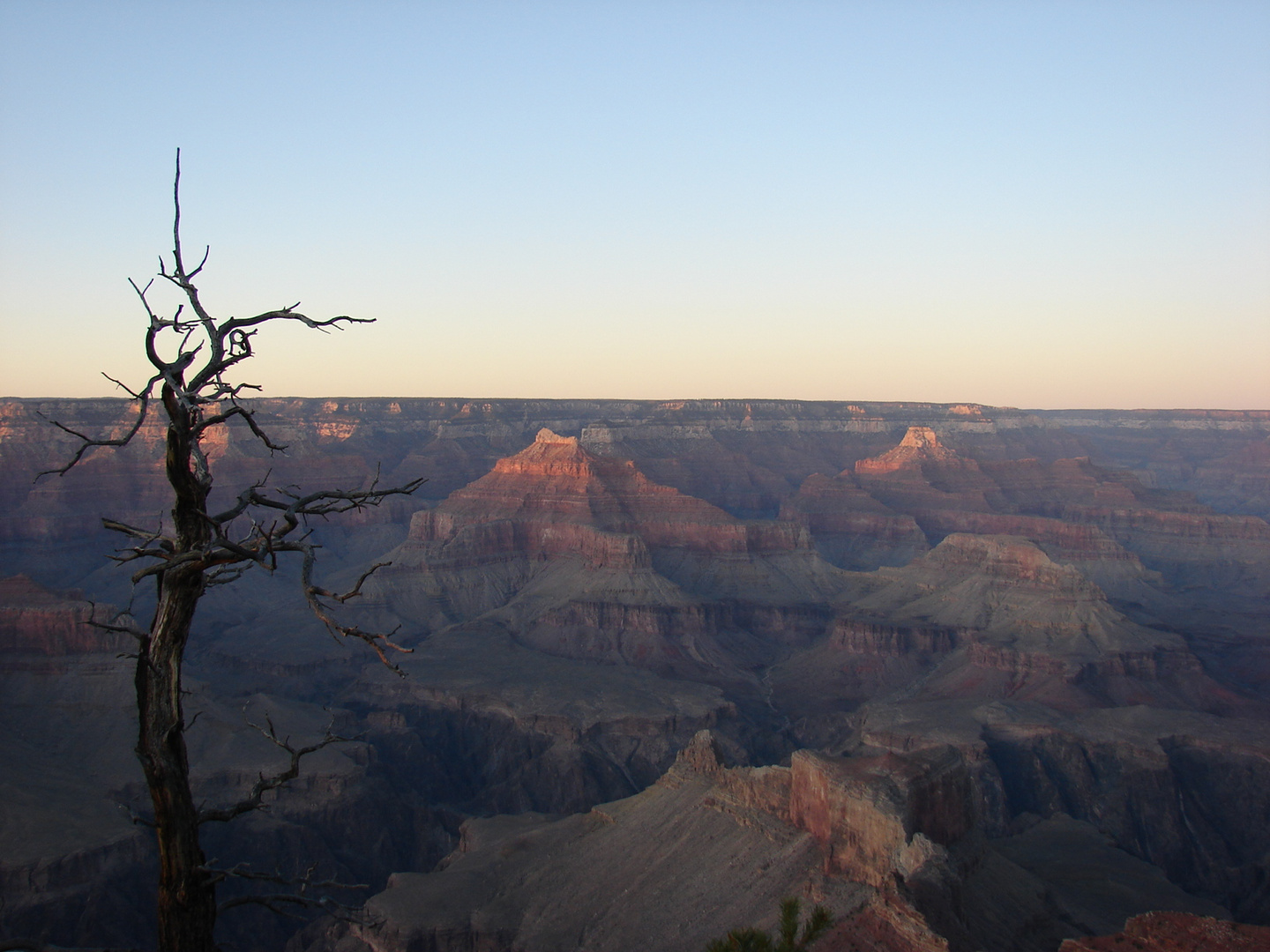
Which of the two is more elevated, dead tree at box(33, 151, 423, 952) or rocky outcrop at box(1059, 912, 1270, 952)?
dead tree at box(33, 151, 423, 952)

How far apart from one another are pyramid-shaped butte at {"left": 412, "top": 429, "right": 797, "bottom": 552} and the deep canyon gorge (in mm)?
552

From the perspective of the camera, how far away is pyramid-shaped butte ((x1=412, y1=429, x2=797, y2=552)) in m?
134

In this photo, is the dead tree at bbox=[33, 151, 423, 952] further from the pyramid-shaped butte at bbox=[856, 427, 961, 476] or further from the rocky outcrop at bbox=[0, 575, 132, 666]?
the pyramid-shaped butte at bbox=[856, 427, 961, 476]

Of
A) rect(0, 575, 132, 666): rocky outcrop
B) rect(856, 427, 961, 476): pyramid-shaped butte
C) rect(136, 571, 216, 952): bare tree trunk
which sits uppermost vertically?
rect(136, 571, 216, 952): bare tree trunk

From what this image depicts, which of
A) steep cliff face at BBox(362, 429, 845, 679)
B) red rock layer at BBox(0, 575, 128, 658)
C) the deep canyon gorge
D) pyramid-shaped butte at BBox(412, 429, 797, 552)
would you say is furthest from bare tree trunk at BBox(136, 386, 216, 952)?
pyramid-shaped butte at BBox(412, 429, 797, 552)

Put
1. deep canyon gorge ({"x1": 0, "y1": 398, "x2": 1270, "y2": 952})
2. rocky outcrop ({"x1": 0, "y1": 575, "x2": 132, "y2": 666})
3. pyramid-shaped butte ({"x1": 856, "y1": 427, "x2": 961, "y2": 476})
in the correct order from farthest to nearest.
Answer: pyramid-shaped butte ({"x1": 856, "y1": 427, "x2": 961, "y2": 476})
rocky outcrop ({"x1": 0, "y1": 575, "x2": 132, "y2": 666})
deep canyon gorge ({"x1": 0, "y1": 398, "x2": 1270, "y2": 952})

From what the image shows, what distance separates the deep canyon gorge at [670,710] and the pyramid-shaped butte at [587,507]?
0.55m

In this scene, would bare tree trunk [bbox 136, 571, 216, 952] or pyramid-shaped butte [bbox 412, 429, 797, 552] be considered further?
pyramid-shaped butte [bbox 412, 429, 797, 552]

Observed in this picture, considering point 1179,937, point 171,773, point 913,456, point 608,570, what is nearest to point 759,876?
point 1179,937

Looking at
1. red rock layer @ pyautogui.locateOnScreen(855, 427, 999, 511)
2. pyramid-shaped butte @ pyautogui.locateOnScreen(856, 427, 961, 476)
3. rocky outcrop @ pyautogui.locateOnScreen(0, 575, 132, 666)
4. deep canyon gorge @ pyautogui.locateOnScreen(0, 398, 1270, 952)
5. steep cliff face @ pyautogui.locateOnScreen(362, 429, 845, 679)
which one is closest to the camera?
deep canyon gorge @ pyautogui.locateOnScreen(0, 398, 1270, 952)

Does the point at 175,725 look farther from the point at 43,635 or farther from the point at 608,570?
the point at 608,570

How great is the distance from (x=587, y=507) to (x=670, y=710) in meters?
53.2

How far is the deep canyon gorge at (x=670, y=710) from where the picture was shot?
1617 inches

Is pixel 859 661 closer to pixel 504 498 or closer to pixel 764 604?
pixel 764 604
